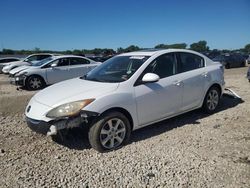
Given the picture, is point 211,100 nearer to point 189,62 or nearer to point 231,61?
point 189,62

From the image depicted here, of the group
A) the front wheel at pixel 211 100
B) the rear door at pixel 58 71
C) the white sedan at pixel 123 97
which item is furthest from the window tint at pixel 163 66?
the rear door at pixel 58 71

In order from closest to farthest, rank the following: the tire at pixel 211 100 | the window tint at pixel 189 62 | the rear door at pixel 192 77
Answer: the rear door at pixel 192 77
the window tint at pixel 189 62
the tire at pixel 211 100

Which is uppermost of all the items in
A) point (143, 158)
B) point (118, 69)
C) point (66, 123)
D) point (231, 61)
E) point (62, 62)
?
point (62, 62)

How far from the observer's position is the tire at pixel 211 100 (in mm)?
6199

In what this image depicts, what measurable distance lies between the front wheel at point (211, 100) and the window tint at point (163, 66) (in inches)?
52.0

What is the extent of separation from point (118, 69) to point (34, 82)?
7801 mm

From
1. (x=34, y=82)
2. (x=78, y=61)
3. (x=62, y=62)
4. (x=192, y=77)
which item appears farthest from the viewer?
(x=78, y=61)

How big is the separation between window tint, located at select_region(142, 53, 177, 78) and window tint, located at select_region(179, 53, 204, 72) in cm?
24

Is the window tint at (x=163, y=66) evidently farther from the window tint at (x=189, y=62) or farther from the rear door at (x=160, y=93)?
the window tint at (x=189, y=62)

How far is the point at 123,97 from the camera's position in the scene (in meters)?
4.43

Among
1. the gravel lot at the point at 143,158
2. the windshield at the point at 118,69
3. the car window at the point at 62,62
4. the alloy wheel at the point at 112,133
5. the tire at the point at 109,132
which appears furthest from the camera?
Answer: the car window at the point at 62,62

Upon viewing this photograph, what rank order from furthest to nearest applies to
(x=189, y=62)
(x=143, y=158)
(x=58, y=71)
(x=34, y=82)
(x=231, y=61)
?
(x=231, y=61), (x=58, y=71), (x=34, y=82), (x=189, y=62), (x=143, y=158)

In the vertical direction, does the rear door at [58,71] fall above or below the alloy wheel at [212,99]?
above

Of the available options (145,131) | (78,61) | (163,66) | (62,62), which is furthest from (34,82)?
(163,66)
